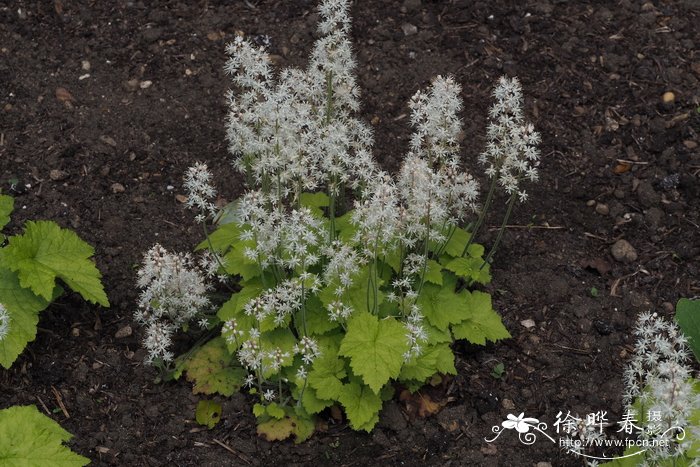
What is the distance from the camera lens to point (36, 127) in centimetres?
683

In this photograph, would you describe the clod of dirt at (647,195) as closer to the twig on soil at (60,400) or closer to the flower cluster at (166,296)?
the flower cluster at (166,296)

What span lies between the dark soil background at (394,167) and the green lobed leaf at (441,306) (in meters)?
0.46

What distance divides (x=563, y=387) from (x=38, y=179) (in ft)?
14.5

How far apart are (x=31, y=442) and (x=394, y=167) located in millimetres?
3645

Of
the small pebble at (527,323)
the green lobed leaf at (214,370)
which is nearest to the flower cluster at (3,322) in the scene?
the green lobed leaf at (214,370)

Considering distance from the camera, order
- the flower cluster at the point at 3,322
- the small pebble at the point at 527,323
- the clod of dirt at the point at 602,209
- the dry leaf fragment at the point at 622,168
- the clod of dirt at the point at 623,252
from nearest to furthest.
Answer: the flower cluster at the point at 3,322 < the small pebble at the point at 527,323 < the clod of dirt at the point at 623,252 < the clod of dirt at the point at 602,209 < the dry leaf fragment at the point at 622,168

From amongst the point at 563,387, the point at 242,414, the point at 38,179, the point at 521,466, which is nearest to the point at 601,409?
the point at 563,387

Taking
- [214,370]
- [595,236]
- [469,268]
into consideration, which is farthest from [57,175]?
[595,236]

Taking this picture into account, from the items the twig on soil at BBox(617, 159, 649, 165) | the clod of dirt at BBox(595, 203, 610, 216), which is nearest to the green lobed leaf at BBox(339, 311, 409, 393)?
the clod of dirt at BBox(595, 203, 610, 216)

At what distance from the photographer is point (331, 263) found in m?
4.70

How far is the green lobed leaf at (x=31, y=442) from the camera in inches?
161

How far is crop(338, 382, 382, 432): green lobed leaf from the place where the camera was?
4.72 m

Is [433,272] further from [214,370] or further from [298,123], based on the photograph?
[214,370]

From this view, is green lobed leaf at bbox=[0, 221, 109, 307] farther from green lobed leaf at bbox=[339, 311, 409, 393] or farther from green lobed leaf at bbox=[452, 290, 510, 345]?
green lobed leaf at bbox=[452, 290, 510, 345]
